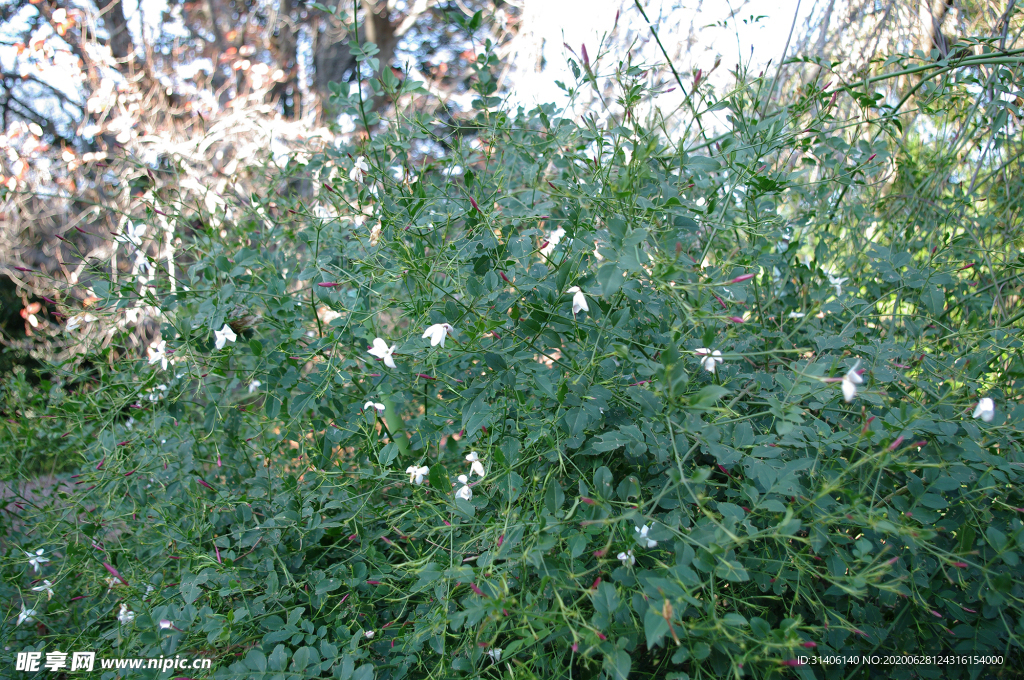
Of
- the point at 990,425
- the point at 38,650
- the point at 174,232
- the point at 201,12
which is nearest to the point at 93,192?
the point at 201,12

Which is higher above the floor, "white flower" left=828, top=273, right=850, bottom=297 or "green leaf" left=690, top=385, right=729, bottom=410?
"white flower" left=828, top=273, right=850, bottom=297

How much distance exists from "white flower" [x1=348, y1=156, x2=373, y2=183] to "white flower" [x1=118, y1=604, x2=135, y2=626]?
3.98 ft

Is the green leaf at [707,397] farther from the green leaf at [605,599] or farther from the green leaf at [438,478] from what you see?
the green leaf at [438,478]

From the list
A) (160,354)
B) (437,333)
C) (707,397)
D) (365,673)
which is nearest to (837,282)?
(707,397)

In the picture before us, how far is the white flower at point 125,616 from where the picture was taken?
1417mm

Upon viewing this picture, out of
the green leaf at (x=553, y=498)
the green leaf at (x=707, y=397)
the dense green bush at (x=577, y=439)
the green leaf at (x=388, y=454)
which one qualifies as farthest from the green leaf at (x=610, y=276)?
the green leaf at (x=388, y=454)

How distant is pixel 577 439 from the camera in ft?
3.52

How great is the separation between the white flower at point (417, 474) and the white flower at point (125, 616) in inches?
32.1

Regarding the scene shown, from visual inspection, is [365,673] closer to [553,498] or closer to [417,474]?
[417,474]

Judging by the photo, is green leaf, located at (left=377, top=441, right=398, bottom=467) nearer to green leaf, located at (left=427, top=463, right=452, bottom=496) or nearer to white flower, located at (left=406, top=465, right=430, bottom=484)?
white flower, located at (left=406, top=465, right=430, bottom=484)

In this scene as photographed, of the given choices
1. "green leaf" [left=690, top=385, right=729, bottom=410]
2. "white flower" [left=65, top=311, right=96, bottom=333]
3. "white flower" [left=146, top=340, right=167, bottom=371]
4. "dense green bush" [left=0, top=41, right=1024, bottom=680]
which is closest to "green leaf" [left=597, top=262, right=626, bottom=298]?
"dense green bush" [left=0, top=41, right=1024, bottom=680]

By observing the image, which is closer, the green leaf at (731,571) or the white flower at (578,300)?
the green leaf at (731,571)

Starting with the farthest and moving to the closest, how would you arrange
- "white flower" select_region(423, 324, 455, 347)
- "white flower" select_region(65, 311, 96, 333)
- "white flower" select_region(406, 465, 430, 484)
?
"white flower" select_region(65, 311, 96, 333), "white flower" select_region(406, 465, 430, 484), "white flower" select_region(423, 324, 455, 347)

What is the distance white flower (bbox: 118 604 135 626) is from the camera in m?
1.42
